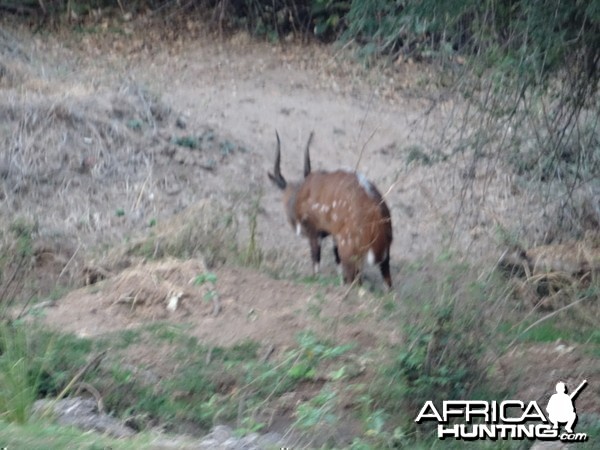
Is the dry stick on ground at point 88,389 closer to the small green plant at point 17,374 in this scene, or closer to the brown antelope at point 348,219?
the small green plant at point 17,374

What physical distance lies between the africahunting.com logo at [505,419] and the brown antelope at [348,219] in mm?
3692

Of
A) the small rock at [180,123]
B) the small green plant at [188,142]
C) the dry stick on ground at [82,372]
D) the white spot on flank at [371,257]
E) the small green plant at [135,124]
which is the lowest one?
the small green plant at [188,142]

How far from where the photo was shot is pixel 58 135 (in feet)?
48.9

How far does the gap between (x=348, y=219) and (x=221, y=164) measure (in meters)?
4.76

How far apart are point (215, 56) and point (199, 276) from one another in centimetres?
1007

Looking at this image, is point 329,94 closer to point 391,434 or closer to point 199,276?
point 199,276

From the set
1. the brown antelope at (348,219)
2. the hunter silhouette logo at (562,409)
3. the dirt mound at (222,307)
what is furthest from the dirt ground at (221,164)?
the hunter silhouette logo at (562,409)

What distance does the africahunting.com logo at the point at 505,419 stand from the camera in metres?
7.04

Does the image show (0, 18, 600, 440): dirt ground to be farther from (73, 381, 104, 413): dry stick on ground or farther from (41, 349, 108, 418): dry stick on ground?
(73, 381, 104, 413): dry stick on ground

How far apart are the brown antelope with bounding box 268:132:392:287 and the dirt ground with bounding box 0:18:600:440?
1.52ft

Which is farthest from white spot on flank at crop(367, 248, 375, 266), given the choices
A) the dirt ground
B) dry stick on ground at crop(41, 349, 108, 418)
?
dry stick on ground at crop(41, 349, 108, 418)

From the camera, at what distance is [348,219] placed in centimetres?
1159

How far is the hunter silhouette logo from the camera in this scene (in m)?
7.05

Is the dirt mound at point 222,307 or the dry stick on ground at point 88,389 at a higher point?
the dry stick on ground at point 88,389
